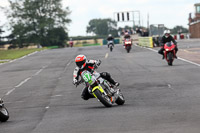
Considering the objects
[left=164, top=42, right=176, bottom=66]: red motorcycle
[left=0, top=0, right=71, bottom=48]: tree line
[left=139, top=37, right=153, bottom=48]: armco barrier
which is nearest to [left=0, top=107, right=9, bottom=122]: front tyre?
[left=164, top=42, right=176, bottom=66]: red motorcycle

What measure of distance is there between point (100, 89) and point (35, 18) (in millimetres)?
93902

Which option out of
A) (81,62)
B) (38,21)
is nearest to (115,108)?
(81,62)

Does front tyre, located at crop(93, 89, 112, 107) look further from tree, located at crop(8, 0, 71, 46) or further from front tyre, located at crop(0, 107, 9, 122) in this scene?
tree, located at crop(8, 0, 71, 46)

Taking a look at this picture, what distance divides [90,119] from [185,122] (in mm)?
2186

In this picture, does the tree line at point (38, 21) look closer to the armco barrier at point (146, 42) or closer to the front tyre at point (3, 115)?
the armco barrier at point (146, 42)

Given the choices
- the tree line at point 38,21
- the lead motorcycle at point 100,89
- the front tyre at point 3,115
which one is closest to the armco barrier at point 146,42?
the lead motorcycle at point 100,89

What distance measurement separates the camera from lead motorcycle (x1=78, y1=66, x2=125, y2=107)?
1149cm

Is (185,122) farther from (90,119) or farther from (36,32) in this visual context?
(36,32)

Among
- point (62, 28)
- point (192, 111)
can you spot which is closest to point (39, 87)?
point (192, 111)

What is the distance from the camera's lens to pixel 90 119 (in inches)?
394

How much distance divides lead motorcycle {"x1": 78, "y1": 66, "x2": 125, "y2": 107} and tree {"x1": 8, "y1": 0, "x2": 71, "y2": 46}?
90.7 m

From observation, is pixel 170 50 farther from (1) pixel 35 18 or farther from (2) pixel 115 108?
(1) pixel 35 18

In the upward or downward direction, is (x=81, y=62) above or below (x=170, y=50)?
above

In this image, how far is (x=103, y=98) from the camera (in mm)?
11531
